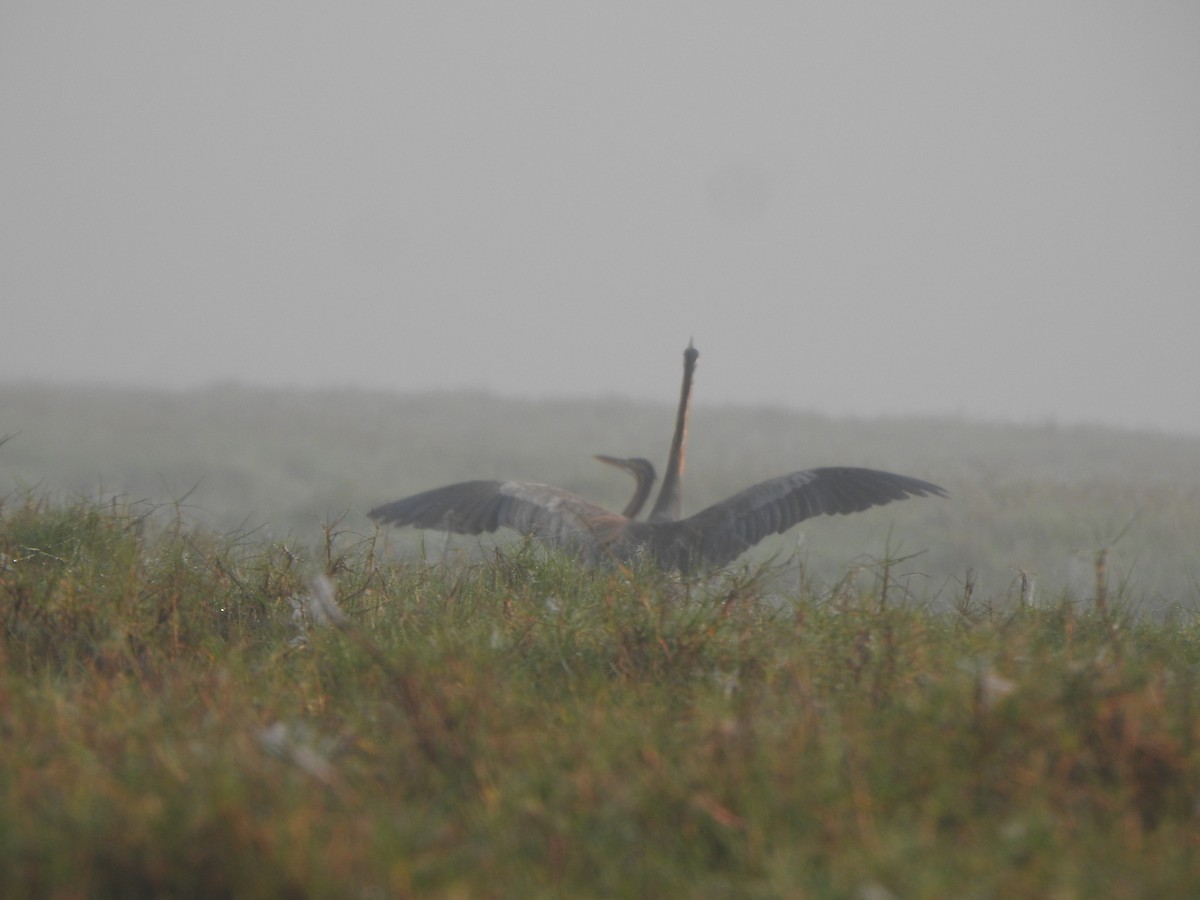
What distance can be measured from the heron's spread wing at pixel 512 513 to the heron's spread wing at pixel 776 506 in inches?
16.1

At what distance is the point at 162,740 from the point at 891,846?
155cm

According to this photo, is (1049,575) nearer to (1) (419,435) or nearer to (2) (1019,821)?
(2) (1019,821)

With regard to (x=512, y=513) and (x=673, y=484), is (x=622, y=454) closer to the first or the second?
(x=673, y=484)

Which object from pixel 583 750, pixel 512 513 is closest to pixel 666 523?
pixel 512 513

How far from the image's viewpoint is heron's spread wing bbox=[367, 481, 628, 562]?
6.07m

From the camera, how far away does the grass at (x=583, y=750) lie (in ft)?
6.98

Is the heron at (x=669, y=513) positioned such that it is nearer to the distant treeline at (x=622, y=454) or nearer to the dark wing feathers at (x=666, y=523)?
the dark wing feathers at (x=666, y=523)

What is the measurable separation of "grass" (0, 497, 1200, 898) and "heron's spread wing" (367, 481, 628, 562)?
2.00m

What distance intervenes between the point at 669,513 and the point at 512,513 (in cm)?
94

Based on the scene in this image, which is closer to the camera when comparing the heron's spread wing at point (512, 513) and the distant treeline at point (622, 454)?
the heron's spread wing at point (512, 513)

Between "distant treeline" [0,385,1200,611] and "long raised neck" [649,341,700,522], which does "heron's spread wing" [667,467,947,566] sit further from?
"distant treeline" [0,385,1200,611]

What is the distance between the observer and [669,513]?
6879 millimetres

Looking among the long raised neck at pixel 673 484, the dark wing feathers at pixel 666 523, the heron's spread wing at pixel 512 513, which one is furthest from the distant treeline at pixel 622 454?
the long raised neck at pixel 673 484

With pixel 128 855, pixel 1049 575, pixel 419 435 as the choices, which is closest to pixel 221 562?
pixel 128 855
